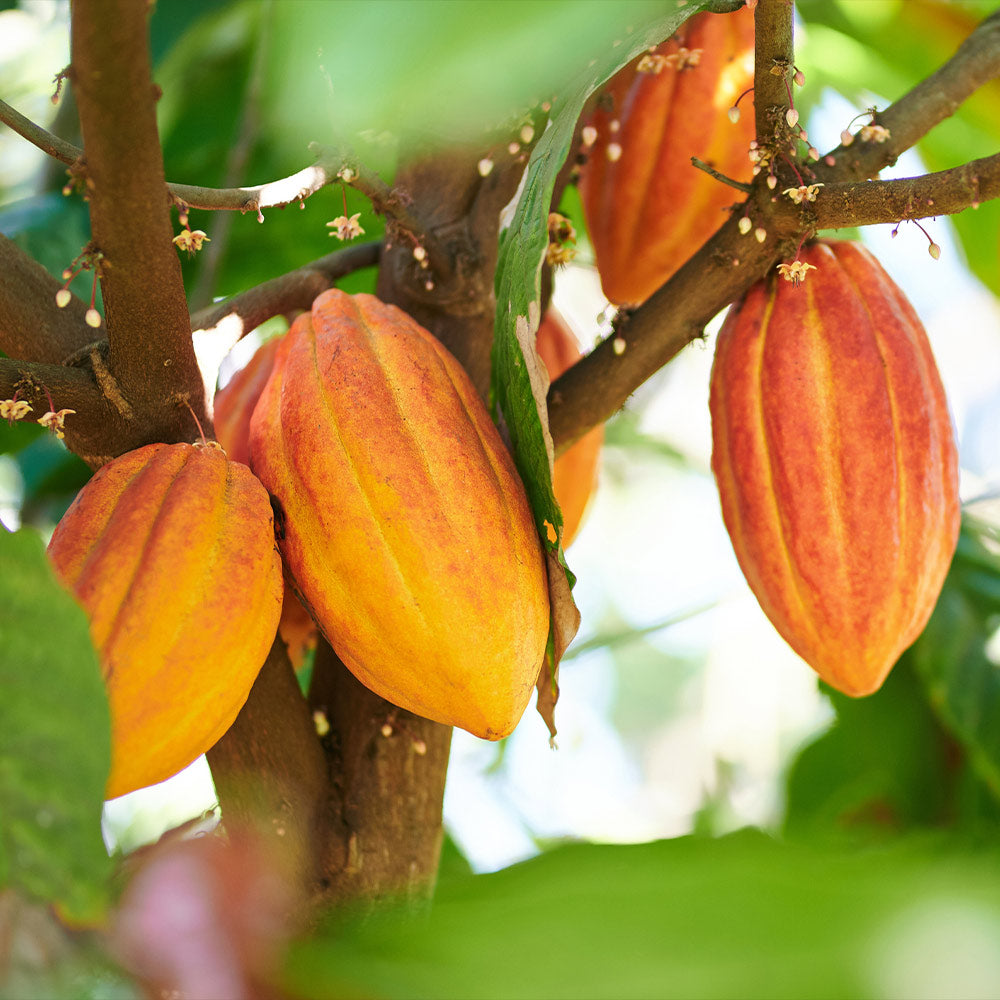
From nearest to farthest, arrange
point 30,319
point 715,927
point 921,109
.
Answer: point 715,927 < point 30,319 < point 921,109

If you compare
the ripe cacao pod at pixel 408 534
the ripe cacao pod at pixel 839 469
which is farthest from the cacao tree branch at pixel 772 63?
the ripe cacao pod at pixel 408 534

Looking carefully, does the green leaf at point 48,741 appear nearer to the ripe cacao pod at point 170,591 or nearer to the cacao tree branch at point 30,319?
the ripe cacao pod at point 170,591

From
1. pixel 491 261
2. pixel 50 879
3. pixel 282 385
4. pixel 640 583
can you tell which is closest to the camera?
pixel 50 879

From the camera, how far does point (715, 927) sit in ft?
0.65

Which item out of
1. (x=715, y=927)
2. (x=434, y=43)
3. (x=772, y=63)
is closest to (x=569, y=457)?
(x=772, y=63)

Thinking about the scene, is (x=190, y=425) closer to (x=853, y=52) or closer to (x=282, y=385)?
(x=282, y=385)

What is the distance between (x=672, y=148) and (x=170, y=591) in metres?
0.52

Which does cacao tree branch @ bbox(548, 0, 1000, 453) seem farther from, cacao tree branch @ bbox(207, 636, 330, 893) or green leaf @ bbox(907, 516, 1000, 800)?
green leaf @ bbox(907, 516, 1000, 800)

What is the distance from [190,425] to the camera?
0.58 meters

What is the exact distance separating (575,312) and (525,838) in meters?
1.26

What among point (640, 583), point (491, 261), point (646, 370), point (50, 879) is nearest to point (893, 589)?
point (646, 370)

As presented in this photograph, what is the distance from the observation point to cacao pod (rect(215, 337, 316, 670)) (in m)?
0.71

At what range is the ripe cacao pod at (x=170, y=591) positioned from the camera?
18.2 inches

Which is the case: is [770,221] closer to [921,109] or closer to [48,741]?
[921,109]
